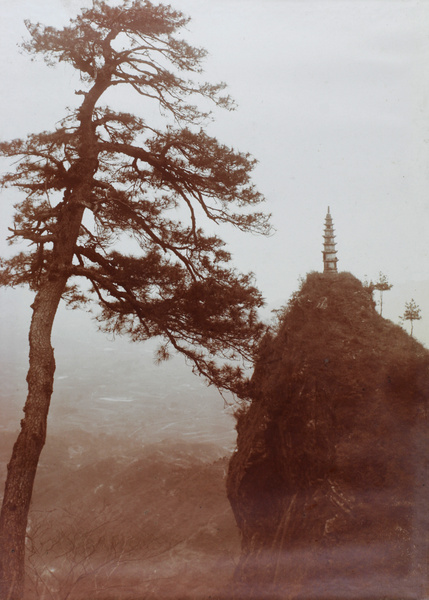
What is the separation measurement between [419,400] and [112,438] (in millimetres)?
11512

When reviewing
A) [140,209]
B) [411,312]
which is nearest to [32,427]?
[140,209]

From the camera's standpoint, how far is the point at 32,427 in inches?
251

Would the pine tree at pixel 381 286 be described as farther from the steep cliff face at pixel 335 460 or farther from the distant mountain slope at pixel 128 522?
the distant mountain slope at pixel 128 522

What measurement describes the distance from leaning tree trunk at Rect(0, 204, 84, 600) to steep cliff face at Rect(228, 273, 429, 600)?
11.2ft

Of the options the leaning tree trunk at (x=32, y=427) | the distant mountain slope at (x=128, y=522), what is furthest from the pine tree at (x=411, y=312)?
the distant mountain slope at (x=128, y=522)

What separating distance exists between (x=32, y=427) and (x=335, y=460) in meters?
4.97

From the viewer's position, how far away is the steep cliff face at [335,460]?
6.86 meters

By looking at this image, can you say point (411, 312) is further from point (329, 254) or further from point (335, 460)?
point (335, 460)

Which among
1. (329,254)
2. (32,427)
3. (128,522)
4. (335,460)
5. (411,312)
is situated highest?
(329,254)

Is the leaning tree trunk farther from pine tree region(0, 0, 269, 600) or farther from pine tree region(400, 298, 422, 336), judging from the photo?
pine tree region(400, 298, 422, 336)

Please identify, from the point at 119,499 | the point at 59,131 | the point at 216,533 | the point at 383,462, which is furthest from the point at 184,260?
the point at 119,499

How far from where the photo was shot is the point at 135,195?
8.07 meters

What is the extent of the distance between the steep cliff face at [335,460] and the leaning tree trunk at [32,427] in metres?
3.42

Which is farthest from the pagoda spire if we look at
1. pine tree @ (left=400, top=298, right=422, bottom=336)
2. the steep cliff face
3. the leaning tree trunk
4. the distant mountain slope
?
the distant mountain slope
